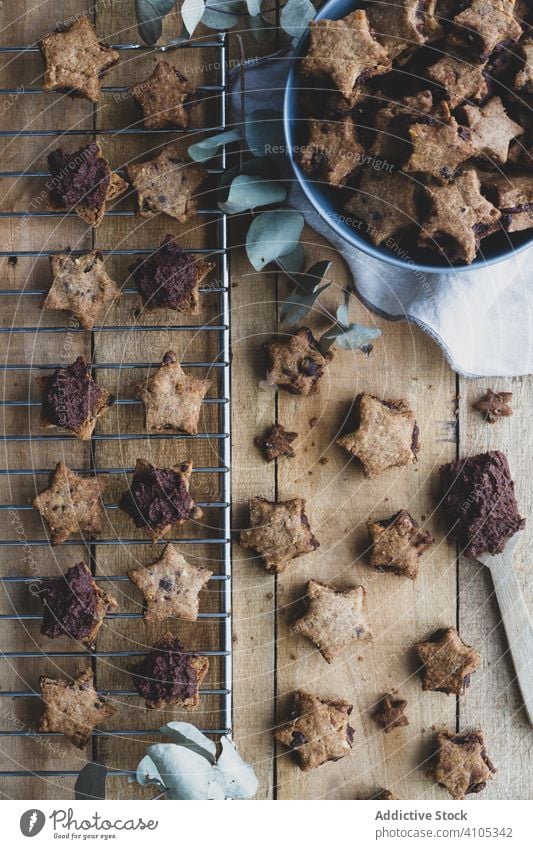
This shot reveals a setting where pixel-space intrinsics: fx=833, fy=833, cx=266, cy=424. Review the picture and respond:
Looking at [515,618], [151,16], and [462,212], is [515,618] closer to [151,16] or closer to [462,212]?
[462,212]

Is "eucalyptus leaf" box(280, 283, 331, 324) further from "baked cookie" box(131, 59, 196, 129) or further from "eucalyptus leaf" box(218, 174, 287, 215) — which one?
"baked cookie" box(131, 59, 196, 129)

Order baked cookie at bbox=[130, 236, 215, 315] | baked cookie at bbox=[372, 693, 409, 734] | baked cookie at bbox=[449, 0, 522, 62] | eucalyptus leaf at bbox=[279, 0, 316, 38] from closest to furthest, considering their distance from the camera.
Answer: baked cookie at bbox=[449, 0, 522, 62]
eucalyptus leaf at bbox=[279, 0, 316, 38]
baked cookie at bbox=[130, 236, 215, 315]
baked cookie at bbox=[372, 693, 409, 734]

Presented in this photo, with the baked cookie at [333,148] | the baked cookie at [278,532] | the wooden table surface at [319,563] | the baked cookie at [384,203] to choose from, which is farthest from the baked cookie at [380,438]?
the baked cookie at [333,148]

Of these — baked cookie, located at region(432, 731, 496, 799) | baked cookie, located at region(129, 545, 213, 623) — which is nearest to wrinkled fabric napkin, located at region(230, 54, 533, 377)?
baked cookie, located at region(129, 545, 213, 623)

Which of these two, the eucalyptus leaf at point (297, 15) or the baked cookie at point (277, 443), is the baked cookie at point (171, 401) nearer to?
the baked cookie at point (277, 443)

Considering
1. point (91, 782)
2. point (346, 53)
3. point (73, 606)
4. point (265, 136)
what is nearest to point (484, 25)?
point (346, 53)
